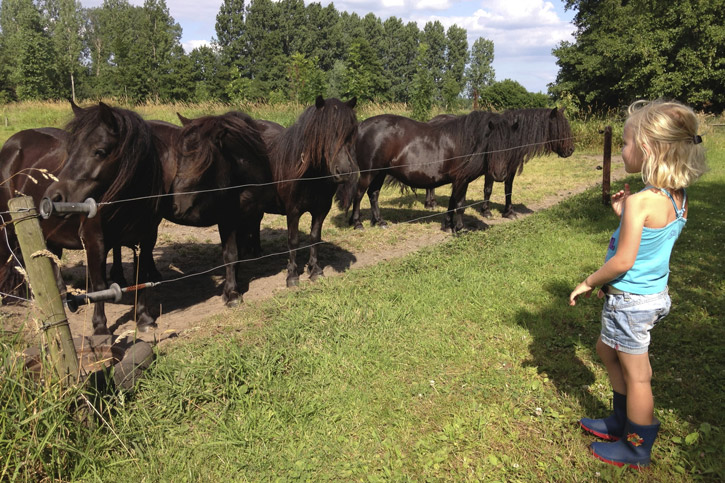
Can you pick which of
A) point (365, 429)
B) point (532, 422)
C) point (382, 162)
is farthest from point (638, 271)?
point (382, 162)

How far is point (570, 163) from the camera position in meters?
17.0

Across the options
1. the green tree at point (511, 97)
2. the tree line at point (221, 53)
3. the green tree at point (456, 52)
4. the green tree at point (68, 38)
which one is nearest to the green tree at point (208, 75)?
the tree line at point (221, 53)

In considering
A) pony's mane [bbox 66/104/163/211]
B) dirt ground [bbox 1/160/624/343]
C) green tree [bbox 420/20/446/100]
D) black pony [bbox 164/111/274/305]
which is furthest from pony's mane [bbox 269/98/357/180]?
green tree [bbox 420/20/446/100]

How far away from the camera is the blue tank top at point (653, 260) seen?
7.52 ft

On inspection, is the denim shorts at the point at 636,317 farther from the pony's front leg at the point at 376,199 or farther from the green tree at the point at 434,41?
the green tree at the point at 434,41

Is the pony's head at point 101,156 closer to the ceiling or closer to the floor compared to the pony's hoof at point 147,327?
closer to the ceiling

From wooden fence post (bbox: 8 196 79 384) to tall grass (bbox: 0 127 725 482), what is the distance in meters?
0.20

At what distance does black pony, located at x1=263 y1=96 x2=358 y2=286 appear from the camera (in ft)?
18.6

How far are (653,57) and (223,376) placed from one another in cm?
2985

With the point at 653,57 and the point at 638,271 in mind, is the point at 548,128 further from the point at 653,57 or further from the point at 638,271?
the point at 653,57

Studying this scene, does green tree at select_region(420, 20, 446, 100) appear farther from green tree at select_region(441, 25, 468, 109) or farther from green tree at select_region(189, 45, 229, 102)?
green tree at select_region(189, 45, 229, 102)

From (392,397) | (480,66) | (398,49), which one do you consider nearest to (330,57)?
(398,49)

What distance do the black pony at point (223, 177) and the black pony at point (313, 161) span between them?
256 mm

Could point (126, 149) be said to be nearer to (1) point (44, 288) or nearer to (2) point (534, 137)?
(1) point (44, 288)
